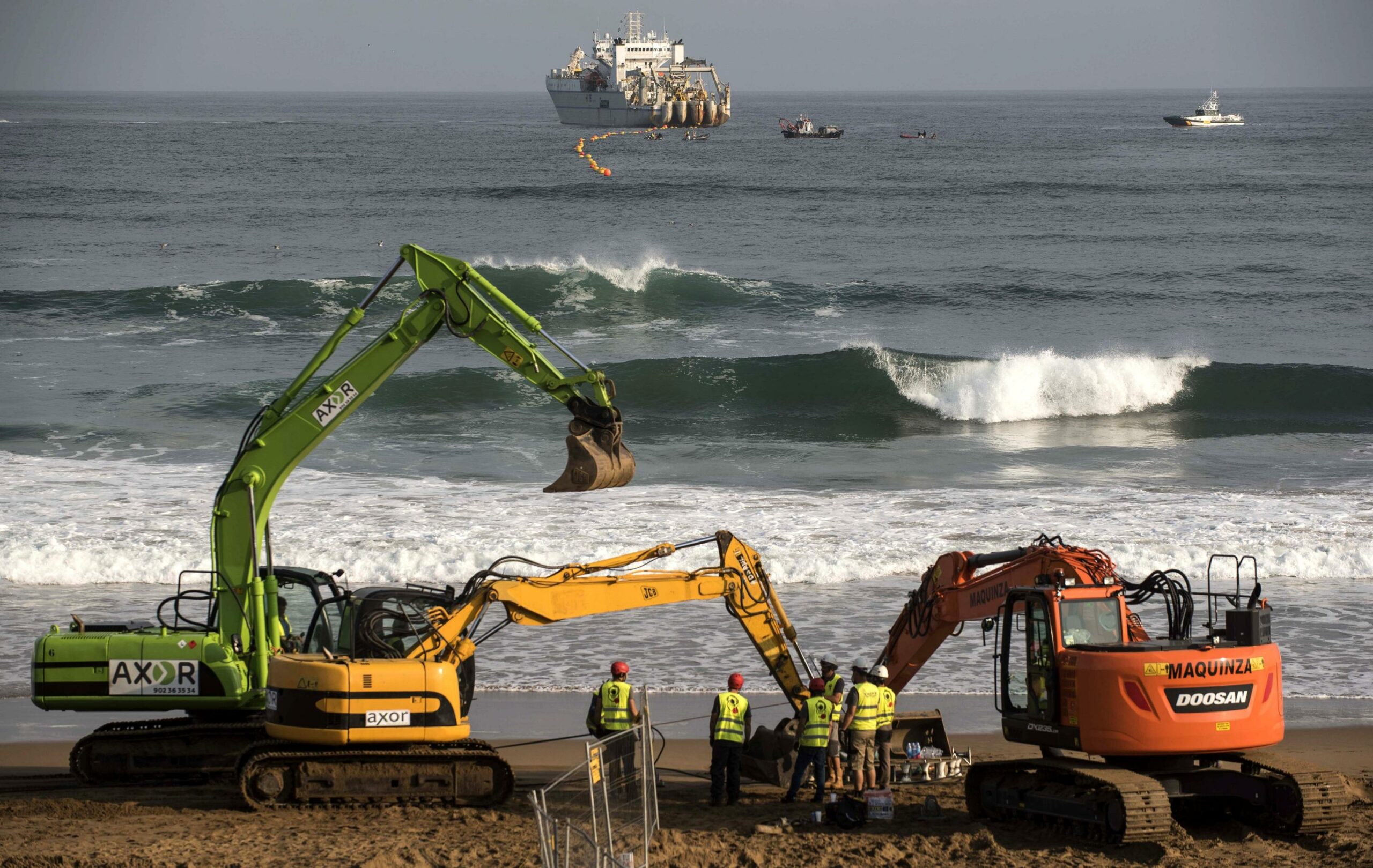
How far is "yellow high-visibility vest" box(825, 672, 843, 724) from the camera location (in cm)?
1123

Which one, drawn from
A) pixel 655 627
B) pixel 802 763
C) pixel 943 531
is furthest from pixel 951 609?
pixel 943 531

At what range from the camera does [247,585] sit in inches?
460

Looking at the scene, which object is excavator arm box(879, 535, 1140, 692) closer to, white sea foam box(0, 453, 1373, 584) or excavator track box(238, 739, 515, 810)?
excavator track box(238, 739, 515, 810)

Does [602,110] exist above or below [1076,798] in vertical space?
above

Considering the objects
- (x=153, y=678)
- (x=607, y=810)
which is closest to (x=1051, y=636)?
(x=607, y=810)

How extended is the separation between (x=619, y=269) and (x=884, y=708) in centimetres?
3615

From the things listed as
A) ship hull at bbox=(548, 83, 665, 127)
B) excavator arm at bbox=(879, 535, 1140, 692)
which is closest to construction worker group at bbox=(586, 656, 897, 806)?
excavator arm at bbox=(879, 535, 1140, 692)

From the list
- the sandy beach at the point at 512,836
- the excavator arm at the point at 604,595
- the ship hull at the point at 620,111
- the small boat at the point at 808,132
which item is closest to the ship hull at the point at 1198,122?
the small boat at the point at 808,132

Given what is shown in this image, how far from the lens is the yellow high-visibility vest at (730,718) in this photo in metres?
11.1

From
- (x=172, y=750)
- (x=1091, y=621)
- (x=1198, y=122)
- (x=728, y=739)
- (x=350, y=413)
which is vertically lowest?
(x=172, y=750)

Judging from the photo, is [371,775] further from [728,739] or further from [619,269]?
[619,269]

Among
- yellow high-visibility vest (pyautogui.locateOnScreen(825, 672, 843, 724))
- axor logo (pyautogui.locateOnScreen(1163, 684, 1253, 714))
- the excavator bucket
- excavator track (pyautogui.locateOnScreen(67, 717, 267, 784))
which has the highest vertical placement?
the excavator bucket

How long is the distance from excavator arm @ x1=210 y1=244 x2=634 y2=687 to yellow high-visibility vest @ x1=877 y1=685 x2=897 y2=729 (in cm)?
253

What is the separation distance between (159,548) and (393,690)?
9.85m
